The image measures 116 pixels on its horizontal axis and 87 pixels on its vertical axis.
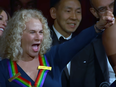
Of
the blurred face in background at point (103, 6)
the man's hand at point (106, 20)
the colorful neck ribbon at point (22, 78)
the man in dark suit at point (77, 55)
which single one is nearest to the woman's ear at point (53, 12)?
the man in dark suit at point (77, 55)

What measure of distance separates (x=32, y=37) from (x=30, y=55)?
9cm

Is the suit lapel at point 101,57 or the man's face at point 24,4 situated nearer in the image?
the suit lapel at point 101,57

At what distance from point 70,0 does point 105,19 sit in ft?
2.39

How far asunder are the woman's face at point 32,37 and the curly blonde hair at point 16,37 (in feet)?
0.07

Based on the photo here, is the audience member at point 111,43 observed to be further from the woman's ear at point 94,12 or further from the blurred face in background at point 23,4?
the blurred face in background at point 23,4

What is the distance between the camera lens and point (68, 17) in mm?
1460

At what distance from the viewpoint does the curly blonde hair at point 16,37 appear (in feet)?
3.41

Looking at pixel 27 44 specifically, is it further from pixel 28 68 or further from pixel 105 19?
pixel 105 19

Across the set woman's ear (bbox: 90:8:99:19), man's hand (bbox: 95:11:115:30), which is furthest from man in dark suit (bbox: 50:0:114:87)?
man's hand (bbox: 95:11:115:30)

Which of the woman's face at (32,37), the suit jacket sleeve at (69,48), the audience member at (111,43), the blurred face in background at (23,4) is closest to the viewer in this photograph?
the suit jacket sleeve at (69,48)

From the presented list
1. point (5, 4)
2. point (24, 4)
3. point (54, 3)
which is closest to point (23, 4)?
point (24, 4)

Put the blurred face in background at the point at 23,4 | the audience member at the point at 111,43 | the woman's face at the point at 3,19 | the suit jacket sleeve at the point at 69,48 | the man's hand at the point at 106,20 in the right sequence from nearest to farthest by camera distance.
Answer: the man's hand at the point at 106,20 < the suit jacket sleeve at the point at 69,48 < the audience member at the point at 111,43 < the woman's face at the point at 3,19 < the blurred face in background at the point at 23,4

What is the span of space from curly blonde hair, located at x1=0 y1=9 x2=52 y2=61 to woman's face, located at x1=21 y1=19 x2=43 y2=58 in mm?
20

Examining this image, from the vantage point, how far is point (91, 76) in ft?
4.53
